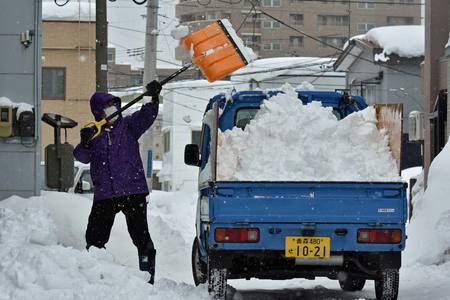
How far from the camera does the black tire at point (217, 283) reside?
725 cm

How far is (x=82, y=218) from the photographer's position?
35.5 feet

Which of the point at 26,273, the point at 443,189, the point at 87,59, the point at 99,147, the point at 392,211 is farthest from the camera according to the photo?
the point at 87,59

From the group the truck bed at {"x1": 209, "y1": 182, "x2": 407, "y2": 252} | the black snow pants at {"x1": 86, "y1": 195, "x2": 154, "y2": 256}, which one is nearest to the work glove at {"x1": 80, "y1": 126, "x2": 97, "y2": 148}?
the black snow pants at {"x1": 86, "y1": 195, "x2": 154, "y2": 256}

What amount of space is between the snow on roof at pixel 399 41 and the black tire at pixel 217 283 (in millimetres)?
24959

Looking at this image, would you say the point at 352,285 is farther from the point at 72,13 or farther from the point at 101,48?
the point at 72,13

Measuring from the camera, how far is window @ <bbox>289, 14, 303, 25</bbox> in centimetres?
5936

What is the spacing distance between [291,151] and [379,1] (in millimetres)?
55512

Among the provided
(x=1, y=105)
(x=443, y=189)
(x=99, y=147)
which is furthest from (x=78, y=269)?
(x=443, y=189)

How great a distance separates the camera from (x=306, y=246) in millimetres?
7004

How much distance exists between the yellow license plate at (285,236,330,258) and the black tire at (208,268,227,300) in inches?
24.7

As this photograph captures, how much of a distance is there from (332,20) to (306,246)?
5465 cm

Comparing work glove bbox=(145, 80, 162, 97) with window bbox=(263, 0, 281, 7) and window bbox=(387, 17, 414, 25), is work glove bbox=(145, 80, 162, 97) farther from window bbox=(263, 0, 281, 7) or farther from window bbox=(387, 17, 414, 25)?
window bbox=(387, 17, 414, 25)

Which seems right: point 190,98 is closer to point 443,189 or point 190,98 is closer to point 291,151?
point 443,189

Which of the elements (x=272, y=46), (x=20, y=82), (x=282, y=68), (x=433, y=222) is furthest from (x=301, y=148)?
(x=272, y=46)
